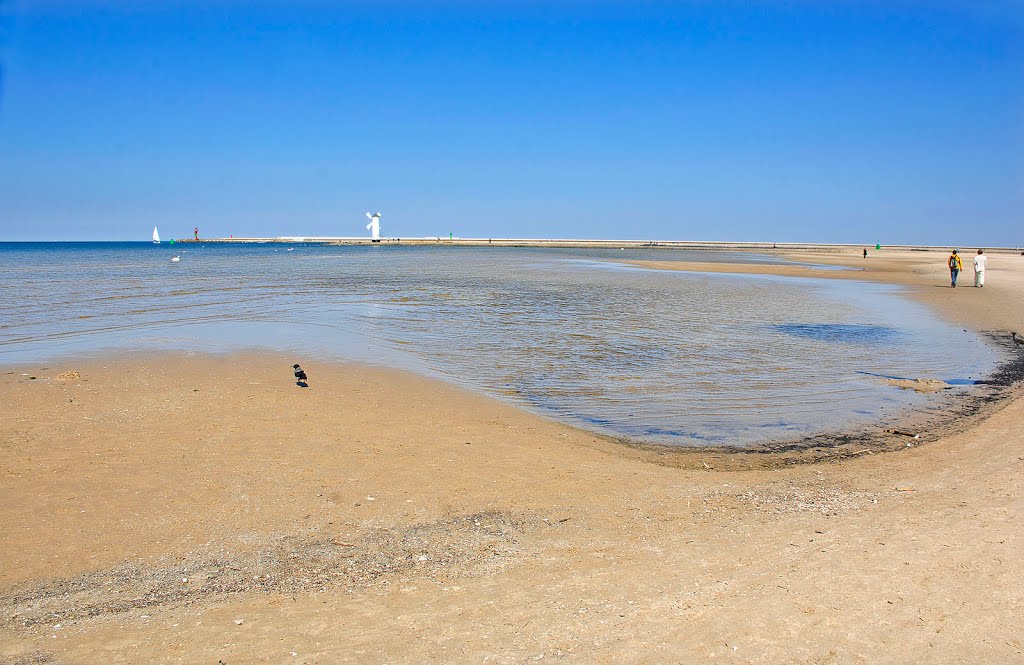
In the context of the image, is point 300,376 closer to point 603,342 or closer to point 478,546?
point 478,546

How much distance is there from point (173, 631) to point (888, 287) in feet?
129

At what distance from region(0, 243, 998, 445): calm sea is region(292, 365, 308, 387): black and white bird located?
35 centimetres

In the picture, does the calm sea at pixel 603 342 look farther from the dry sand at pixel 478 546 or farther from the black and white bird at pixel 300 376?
the dry sand at pixel 478 546

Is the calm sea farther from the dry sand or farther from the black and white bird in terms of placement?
the dry sand

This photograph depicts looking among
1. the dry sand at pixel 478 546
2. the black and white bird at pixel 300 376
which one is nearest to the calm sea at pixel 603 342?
the black and white bird at pixel 300 376

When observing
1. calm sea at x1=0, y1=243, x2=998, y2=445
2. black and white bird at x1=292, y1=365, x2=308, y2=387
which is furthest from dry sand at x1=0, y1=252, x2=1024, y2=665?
black and white bird at x1=292, y1=365, x2=308, y2=387

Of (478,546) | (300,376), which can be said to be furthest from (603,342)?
(478,546)

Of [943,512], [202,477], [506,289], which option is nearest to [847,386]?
[943,512]

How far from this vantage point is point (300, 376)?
11484 mm

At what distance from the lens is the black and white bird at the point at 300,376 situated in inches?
430

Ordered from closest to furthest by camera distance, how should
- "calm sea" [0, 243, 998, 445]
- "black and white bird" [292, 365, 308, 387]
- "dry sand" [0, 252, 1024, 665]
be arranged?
1. "dry sand" [0, 252, 1024, 665]
2. "calm sea" [0, 243, 998, 445]
3. "black and white bird" [292, 365, 308, 387]

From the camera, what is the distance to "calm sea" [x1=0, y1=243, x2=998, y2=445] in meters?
10.0

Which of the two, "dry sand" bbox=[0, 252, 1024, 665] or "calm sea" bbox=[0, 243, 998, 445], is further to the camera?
"calm sea" bbox=[0, 243, 998, 445]

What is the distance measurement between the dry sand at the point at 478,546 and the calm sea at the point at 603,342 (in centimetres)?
193
